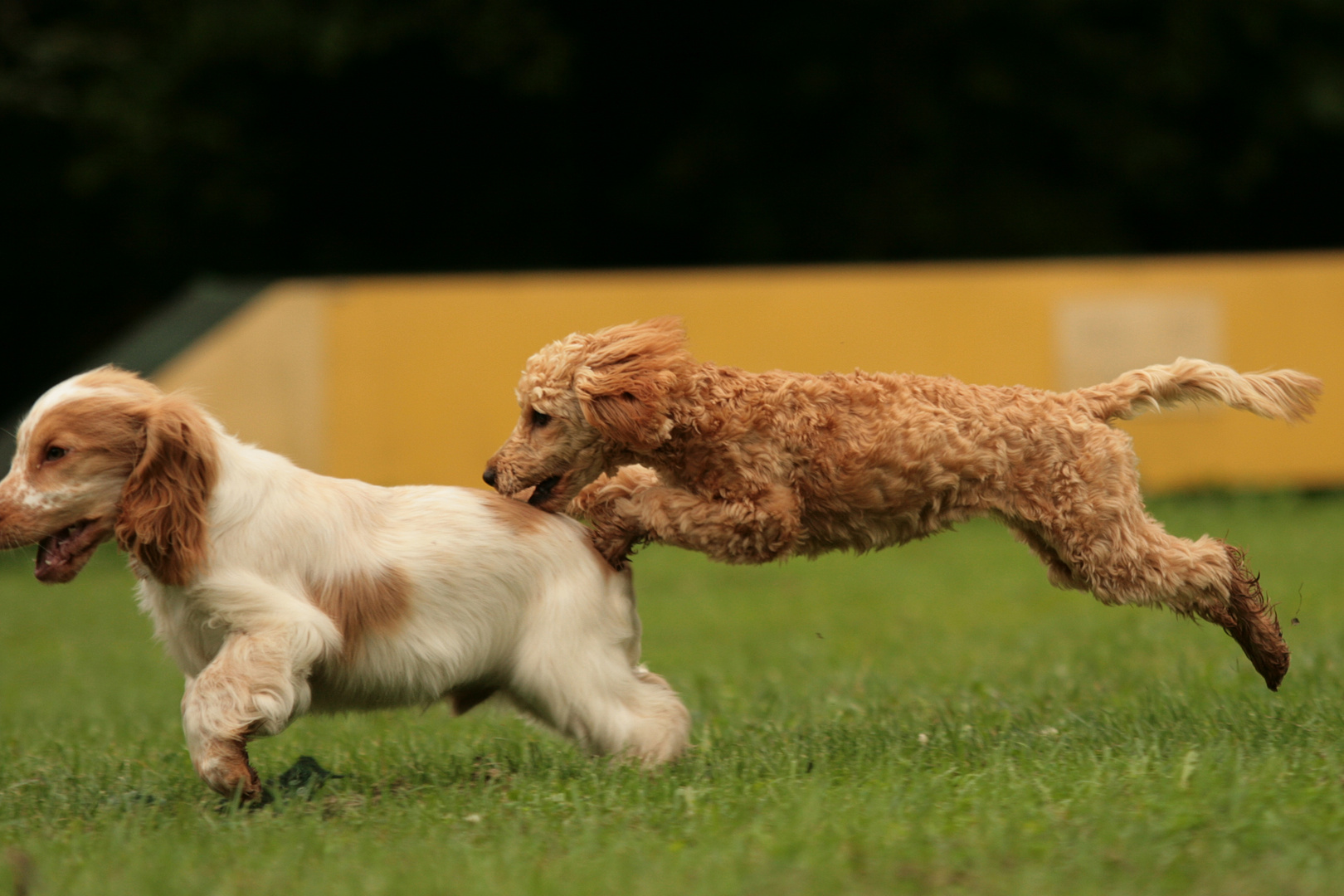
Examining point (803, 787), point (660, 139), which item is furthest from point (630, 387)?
point (660, 139)

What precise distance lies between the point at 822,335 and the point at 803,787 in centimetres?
1052

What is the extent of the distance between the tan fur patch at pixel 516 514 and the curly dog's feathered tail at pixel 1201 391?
76.1 inches

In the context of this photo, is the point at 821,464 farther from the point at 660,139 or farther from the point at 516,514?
the point at 660,139

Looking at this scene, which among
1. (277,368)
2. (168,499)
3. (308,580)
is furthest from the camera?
(277,368)

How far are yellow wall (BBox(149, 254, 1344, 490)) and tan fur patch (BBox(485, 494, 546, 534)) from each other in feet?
30.5

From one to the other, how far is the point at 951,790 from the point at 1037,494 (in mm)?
1045

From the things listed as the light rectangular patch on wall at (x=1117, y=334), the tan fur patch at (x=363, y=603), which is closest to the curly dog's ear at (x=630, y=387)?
the tan fur patch at (x=363, y=603)

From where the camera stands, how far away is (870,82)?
20578 mm

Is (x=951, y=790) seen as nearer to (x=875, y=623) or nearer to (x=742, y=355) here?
(x=875, y=623)

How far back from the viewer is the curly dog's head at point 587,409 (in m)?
4.53

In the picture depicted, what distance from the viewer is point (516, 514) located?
4.73 metres

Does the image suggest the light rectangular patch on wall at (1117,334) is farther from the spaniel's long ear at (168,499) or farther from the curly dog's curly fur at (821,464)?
the spaniel's long ear at (168,499)

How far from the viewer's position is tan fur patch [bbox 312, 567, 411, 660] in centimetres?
443

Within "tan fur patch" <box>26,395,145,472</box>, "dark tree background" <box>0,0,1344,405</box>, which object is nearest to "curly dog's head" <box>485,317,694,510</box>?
"tan fur patch" <box>26,395,145,472</box>
